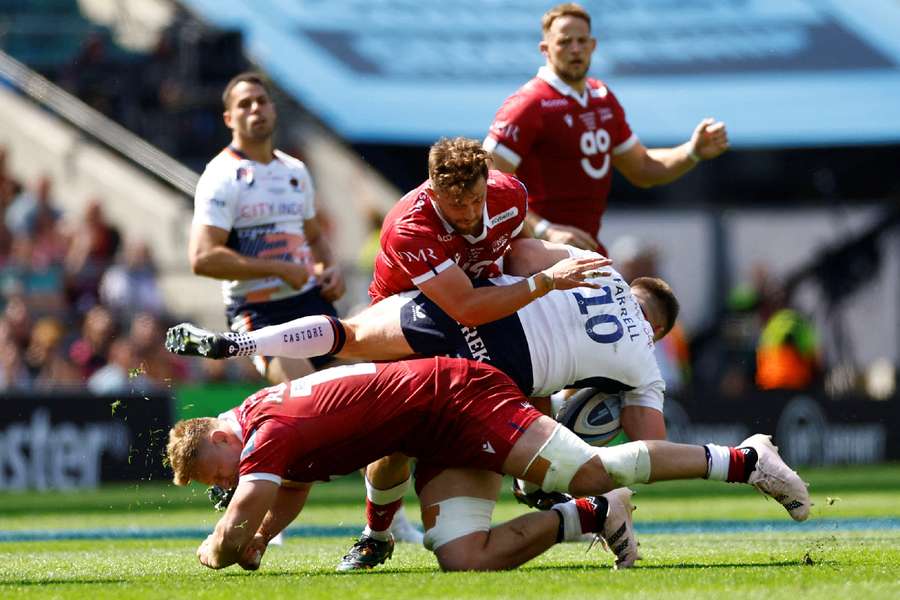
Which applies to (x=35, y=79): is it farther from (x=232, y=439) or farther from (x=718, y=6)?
(x=232, y=439)

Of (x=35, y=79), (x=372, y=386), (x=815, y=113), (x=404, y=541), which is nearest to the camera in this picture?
(x=372, y=386)

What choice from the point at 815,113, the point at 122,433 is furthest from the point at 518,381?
the point at 815,113

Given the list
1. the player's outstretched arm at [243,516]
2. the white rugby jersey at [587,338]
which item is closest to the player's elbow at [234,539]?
the player's outstretched arm at [243,516]

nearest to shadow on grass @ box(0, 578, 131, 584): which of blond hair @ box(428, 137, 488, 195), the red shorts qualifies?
the red shorts

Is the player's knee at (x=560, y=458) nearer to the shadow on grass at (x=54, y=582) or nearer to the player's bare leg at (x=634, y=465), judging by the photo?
the player's bare leg at (x=634, y=465)

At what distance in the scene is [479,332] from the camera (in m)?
7.49

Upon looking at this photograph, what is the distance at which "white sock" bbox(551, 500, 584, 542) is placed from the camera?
275 inches

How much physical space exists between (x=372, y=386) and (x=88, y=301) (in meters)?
10.2

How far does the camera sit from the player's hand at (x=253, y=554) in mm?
7152

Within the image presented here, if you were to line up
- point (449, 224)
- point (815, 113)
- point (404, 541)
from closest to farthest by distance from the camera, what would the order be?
point (449, 224)
point (404, 541)
point (815, 113)

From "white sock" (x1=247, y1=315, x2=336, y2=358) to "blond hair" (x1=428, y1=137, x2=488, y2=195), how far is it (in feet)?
3.21

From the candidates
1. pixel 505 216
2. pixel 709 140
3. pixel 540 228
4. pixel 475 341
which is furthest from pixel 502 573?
pixel 709 140

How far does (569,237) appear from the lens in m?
9.02

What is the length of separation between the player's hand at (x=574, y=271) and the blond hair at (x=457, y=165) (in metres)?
0.53
